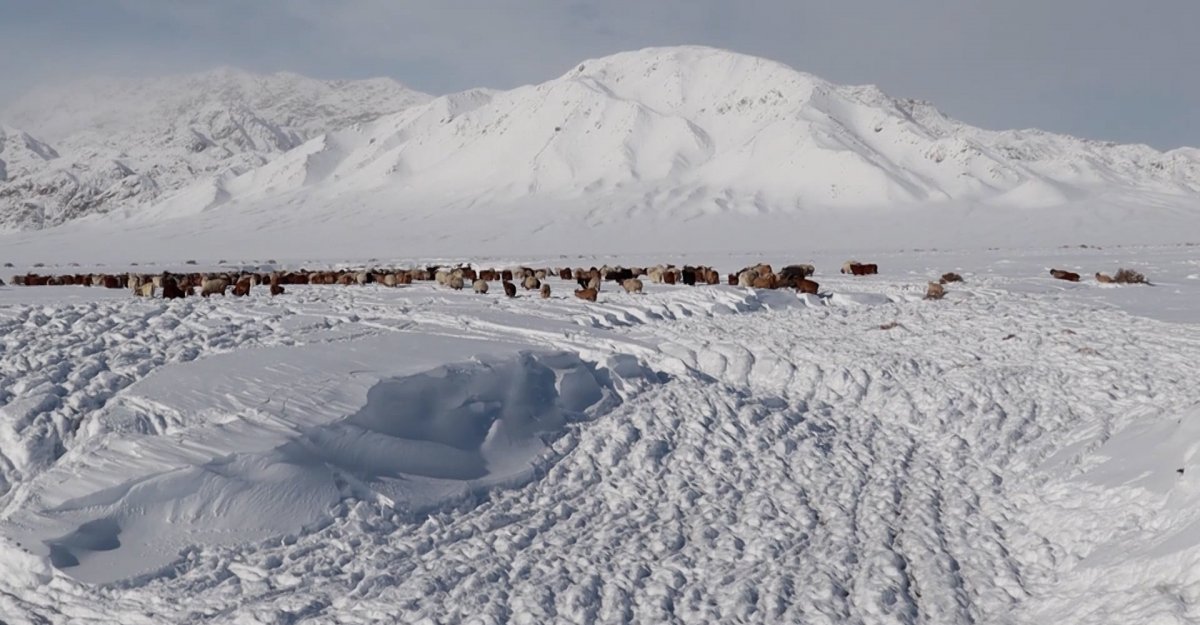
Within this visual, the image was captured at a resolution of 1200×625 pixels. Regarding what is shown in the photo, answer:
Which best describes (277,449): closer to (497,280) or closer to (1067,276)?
(497,280)

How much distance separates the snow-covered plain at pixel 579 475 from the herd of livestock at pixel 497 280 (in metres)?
5.85

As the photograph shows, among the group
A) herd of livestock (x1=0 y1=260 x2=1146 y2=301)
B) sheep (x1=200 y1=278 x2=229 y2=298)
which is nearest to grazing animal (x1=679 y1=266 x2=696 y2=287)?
herd of livestock (x1=0 y1=260 x2=1146 y2=301)

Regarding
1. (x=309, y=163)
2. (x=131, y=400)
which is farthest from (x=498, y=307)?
(x=309, y=163)

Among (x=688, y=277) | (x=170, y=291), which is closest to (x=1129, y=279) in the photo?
(x=688, y=277)

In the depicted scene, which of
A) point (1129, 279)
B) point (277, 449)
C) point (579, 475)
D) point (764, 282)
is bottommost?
point (579, 475)

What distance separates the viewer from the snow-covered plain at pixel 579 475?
7.08 m

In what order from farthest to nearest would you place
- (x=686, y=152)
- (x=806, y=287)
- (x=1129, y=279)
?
(x=686, y=152), (x=1129, y=279), (x=806, y=287)

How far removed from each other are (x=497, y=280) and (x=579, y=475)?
2076cm

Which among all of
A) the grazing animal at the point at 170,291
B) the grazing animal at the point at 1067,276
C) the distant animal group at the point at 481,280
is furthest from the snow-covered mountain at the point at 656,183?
the grazing animal at the point at 170,291

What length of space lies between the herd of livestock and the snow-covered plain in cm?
585

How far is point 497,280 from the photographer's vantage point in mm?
30125

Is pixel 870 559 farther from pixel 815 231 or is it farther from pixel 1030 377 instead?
pixel 815 231

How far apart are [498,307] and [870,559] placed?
39.5 ft

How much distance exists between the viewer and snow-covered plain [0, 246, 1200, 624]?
708cm
